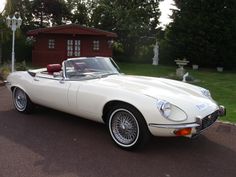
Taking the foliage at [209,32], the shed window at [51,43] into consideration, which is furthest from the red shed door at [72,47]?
the foliage at [209,32]

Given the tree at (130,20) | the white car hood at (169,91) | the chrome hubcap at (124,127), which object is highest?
the tree at (130,20)

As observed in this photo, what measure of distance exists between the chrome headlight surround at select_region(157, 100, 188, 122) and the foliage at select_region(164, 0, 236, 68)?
17893 mm

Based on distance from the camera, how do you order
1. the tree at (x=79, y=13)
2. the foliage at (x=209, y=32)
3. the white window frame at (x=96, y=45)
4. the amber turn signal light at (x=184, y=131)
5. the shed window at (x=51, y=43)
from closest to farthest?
the amber turn signal light at (x=184, y=131)
the foliage at (x=209, y=32)
the shed window at (x=51, y=43)
the white window frame at (x=96, y=45)
the tree at (x=79, y=13)

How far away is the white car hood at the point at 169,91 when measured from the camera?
454 centimetres

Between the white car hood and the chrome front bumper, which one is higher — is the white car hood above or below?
above

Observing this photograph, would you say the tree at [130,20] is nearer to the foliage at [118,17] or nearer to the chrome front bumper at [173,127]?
the foliage at [118,17]

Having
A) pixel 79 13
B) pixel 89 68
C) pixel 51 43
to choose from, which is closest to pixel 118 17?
pixel 79 13

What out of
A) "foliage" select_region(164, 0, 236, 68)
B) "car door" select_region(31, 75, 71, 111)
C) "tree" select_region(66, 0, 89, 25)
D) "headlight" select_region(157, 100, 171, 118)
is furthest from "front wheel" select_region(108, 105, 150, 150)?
"tree" select_region(66, 0, 89, 25)

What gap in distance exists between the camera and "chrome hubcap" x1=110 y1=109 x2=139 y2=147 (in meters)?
4.63

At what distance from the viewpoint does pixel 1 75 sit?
1217 cm

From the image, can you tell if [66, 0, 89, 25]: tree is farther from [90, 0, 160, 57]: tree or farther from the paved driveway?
the paved driveway

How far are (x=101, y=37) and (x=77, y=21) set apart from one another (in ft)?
31.9

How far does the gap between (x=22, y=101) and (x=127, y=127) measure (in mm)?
2876

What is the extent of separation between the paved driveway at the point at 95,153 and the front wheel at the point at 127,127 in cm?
14
